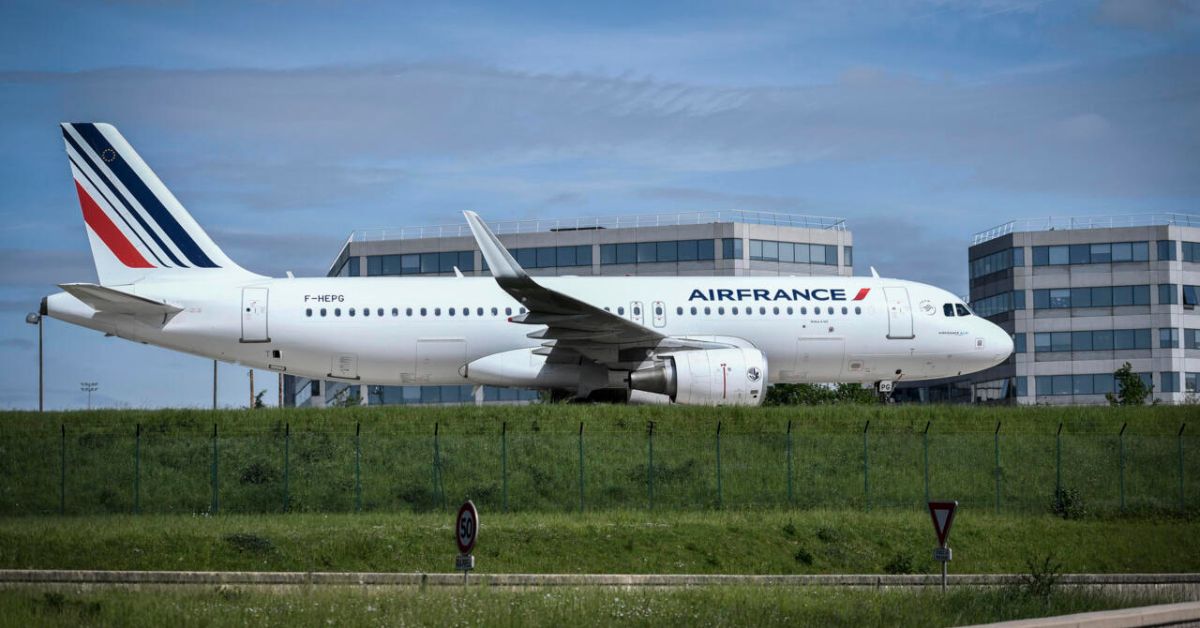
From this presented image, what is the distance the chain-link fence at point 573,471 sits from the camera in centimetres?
3272

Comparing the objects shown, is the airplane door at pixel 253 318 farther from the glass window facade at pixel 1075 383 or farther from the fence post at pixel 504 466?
the glass window facade at pixel 1075 383

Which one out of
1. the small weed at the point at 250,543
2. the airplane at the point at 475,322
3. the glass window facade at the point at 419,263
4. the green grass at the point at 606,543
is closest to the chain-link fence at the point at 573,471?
the green grass at the point at 606,543

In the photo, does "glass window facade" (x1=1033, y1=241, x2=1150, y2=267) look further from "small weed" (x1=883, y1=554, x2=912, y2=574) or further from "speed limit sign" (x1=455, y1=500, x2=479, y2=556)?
A: "speed limit sign" (x1=455, y1=500, x2=479, y2=556)

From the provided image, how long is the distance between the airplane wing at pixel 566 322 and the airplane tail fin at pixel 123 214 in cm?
898

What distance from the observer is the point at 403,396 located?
290ft

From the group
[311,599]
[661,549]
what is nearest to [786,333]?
[661,549]

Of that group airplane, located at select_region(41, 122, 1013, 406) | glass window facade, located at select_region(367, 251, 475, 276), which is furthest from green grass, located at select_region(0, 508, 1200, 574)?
glass window facade, located at select_region(367, 251, 475, 276)

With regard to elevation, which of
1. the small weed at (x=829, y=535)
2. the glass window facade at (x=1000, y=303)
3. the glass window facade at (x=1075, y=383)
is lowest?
the small weed at (x=829, y=535)

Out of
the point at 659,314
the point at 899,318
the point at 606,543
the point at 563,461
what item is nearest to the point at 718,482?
the point at 563,461

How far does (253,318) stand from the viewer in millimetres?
39531

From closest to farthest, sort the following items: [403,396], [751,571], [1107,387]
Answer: [751,571] → [403,396] → [1107,387]

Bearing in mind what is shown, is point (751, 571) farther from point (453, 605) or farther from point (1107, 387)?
point (1107, 387)

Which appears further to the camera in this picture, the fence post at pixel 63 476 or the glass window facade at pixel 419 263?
the glass window facade at pixel 419 263

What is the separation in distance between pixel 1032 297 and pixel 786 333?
63833 mm
